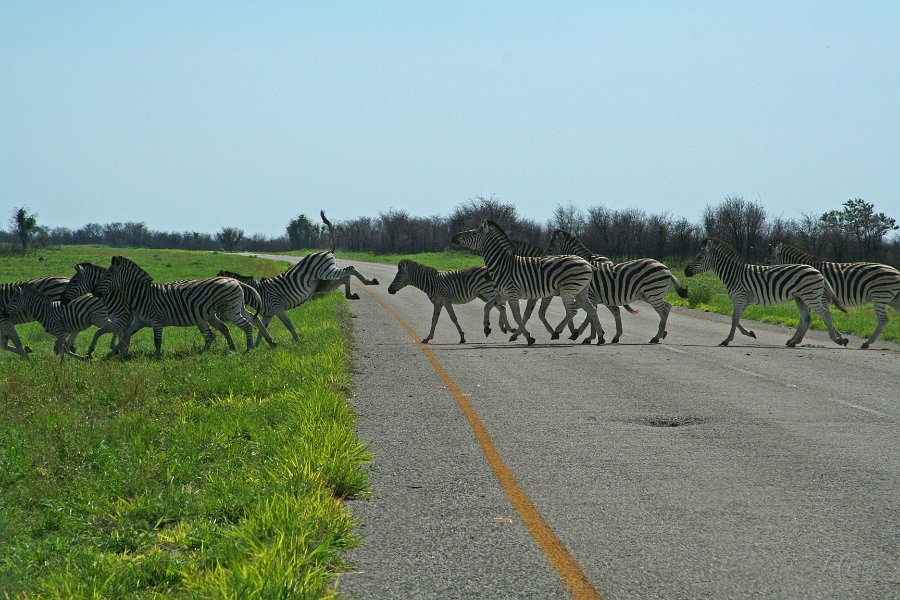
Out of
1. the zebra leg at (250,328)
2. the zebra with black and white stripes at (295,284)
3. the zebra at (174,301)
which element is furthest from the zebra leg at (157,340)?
the zebra with black and white stripes at (295,284)

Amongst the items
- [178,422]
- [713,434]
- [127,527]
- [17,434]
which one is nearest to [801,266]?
[713,434]

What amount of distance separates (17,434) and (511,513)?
17.9 ft

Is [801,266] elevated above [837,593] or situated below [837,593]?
above

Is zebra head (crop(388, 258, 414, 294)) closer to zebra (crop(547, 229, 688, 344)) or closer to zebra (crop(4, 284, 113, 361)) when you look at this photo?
zebra (crop(547, 229, 688, 344))

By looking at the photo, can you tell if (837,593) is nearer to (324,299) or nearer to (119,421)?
(119,421)

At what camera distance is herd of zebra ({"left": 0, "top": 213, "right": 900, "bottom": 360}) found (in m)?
18.3

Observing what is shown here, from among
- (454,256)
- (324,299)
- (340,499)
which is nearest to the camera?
(340,499)

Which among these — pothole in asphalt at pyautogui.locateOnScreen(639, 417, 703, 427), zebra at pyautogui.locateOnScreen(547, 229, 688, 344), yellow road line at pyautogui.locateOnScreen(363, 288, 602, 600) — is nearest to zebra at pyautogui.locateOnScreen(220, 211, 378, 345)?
zebra at pyautogui.locateOnScreen(547, 229, 688, 344)

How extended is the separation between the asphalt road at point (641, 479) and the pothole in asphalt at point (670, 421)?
0.06 meters

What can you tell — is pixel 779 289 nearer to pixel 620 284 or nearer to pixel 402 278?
pixel 620 284

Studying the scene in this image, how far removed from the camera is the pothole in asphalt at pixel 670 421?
10.1 meters

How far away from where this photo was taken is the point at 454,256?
9275 centimetres

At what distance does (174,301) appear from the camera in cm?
1816

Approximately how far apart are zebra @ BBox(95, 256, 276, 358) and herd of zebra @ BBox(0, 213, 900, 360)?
0.02 meters
